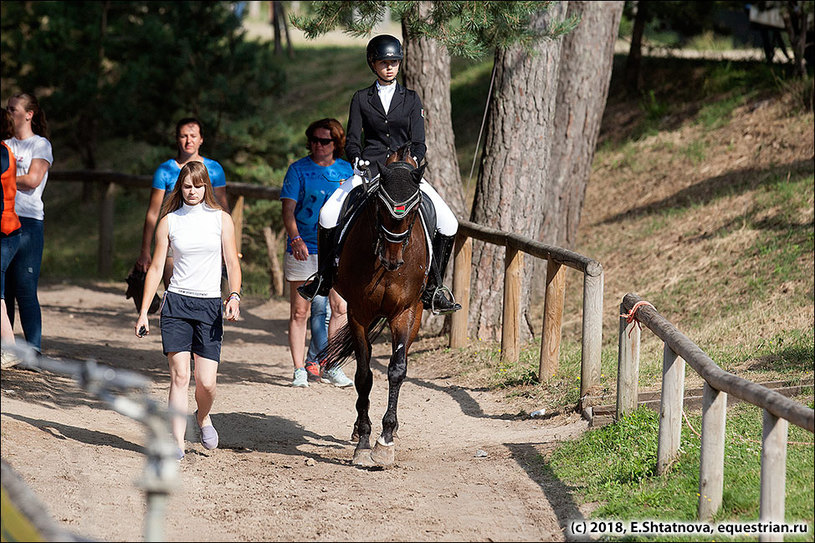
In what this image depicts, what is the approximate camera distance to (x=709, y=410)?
15.7ft

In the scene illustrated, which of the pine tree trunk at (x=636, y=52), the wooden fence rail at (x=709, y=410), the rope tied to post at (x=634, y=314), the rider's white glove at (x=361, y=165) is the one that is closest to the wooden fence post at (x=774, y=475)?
the wooden fence rail at (x=709, y=410)

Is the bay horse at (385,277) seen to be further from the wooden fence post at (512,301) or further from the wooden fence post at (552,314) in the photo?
the wooden fence post at (512,301)

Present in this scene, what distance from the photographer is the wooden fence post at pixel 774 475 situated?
13.3 ft

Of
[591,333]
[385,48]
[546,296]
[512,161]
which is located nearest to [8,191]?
[385,48]

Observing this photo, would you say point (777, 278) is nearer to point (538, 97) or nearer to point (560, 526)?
point (538, 97)

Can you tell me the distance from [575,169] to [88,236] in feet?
53.0

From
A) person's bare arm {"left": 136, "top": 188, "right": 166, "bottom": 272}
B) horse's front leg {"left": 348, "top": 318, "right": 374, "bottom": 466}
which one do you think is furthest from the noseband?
person's bare arm {"left": 136, "top": 188, "right": 166, "bottom": 272}

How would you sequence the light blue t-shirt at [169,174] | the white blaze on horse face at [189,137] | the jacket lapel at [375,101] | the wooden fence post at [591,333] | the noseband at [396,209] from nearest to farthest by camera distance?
the noseband at [396,209]
the jacket lapel at [375,101]
the wooden fence post at [591,333]
the white blaze on horse face at [189,137]
the light blue t-shirt at [169,174]

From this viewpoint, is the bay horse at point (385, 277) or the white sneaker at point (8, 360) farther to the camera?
the white sneaker at point (8, 360)

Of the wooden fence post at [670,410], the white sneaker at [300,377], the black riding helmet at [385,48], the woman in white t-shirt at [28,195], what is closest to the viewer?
the wooden fence post at [670,410]

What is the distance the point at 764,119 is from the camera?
1591 cm

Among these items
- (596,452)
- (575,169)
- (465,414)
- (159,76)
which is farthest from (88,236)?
(596,452)

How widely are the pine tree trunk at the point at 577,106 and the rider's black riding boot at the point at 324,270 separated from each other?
20.2ft

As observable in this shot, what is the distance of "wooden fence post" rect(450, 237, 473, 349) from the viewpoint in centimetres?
990
